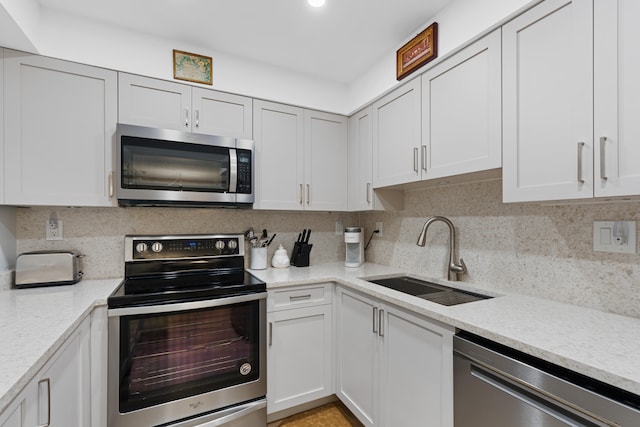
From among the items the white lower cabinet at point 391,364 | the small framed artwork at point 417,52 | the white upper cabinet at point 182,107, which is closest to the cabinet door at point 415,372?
the white lower cabinet at point 391,364

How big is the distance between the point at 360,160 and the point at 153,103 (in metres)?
1.43

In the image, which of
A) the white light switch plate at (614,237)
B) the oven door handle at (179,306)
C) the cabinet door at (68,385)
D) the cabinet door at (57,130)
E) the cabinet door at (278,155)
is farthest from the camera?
the cabinet door at (278,155)

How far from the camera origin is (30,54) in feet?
5.16

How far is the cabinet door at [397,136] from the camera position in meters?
1.77

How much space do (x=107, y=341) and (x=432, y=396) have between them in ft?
4.94

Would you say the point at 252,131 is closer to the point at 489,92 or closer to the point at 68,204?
the point at 68,204

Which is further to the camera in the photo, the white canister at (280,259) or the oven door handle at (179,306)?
the white canister at (280,259)

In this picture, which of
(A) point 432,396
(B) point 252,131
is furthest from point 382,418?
(B) point 252,131

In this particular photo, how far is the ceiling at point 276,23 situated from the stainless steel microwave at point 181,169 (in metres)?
0.64

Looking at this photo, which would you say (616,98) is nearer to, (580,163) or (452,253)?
(580,163)

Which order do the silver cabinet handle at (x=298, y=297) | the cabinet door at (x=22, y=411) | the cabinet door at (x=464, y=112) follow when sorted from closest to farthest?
the cabinet door at (x=22, y=411) → the cabinet door at (x=464, y=112) → the silver cabinet handle at (x=298, y=297)

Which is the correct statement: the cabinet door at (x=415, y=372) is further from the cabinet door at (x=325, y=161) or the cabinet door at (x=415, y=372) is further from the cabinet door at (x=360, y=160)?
the cabinet door at (x=325, y=161)

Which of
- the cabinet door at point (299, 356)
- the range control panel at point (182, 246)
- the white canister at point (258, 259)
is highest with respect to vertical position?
the range control panel at point (182, 246)

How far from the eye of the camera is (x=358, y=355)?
1771mm
